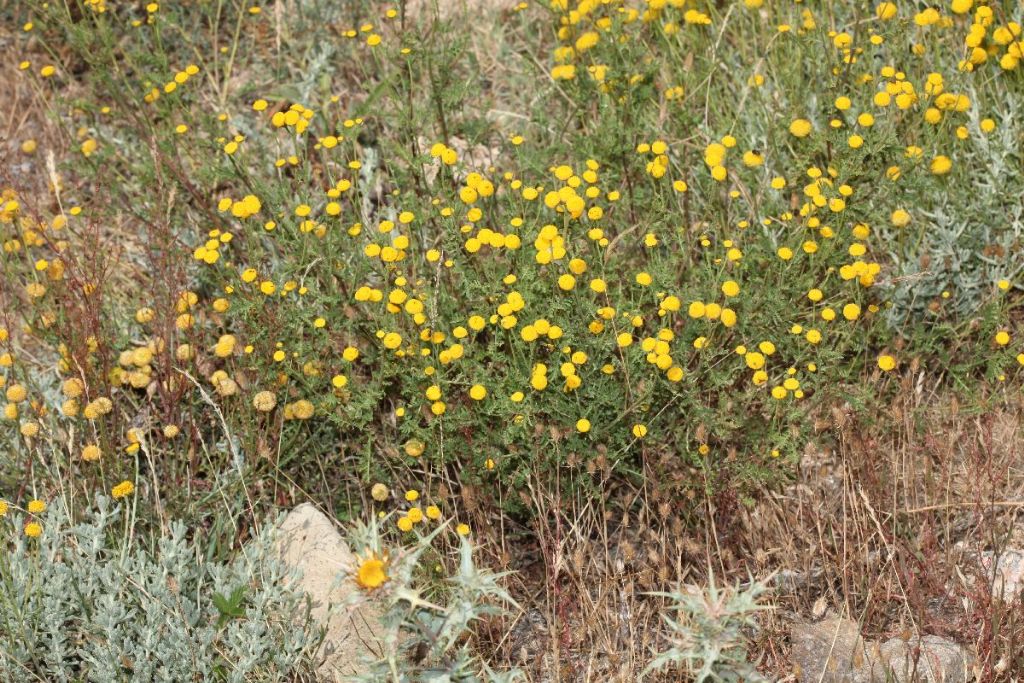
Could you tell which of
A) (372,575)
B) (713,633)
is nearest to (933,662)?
(713,633)

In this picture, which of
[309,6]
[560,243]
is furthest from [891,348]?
[309,6]

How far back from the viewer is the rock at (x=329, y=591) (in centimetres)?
298

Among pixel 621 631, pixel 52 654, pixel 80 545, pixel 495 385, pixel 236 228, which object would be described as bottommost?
pixel 621 631

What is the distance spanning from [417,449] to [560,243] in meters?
0.81

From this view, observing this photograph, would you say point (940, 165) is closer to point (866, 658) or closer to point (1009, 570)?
point (1009, 570)

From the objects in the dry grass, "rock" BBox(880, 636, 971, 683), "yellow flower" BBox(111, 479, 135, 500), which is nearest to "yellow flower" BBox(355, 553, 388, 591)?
the dry grass

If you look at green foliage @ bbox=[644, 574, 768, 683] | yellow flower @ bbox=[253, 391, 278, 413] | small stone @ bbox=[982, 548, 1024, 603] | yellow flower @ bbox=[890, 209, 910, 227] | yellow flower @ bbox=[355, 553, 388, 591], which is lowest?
small stone @ bbox=[982, 548, 1024, 603]

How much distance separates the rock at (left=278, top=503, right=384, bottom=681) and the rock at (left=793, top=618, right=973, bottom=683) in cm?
123

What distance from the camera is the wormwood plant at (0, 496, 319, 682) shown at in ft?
9.39

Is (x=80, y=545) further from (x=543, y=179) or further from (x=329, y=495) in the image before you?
(x=543, y=179)

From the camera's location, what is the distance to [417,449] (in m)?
3.18

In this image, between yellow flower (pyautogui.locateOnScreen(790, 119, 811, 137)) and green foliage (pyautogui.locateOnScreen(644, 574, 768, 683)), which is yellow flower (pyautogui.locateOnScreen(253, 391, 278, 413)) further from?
yellow flower (pyautogui.locateOnScreen(790, 119, 811, 137))

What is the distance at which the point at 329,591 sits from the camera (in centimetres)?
293

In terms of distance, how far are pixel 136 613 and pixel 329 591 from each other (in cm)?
61
